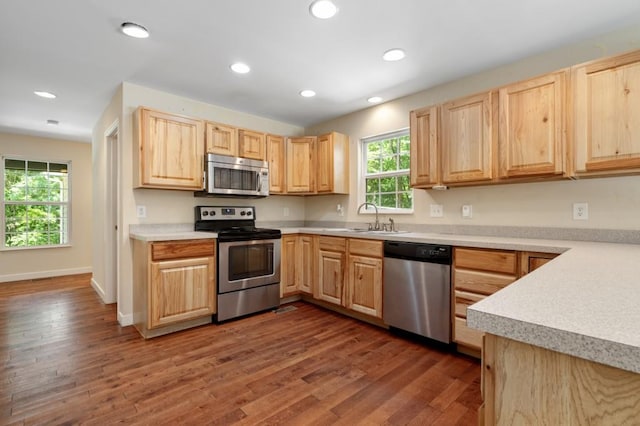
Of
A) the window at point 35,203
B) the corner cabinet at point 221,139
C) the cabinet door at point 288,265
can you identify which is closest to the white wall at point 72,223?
the window at point 35,203

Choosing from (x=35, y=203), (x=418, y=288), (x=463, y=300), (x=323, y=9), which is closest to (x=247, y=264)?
(x=418, y=288)

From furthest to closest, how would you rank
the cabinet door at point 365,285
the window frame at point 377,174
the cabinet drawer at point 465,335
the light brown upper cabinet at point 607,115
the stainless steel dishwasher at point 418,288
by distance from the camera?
the window frame at point 377,174
the cabinet door at point 365,285
the stainless steel dishwasher at point 418,288
the cabinet drawer at point 465,335
the light brown upper cabinet at point 607,115

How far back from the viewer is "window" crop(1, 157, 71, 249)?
190 inches

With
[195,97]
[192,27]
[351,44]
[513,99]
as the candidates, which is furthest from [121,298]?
[513,99]

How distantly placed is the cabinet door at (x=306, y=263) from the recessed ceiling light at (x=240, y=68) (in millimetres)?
1870

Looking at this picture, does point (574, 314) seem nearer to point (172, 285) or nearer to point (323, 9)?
point (323, 9)

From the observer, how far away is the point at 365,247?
3.03 meters

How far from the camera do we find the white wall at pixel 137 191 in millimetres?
3086

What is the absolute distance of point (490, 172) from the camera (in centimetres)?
246

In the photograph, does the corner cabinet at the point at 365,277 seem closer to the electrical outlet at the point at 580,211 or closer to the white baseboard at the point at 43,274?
the electrical outlet at the point at 580,211

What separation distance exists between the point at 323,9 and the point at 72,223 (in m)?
5.69

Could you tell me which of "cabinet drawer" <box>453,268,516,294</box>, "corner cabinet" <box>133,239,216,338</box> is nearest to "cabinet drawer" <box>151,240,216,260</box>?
"corner cabinet" <box>133,239,216,338</box>

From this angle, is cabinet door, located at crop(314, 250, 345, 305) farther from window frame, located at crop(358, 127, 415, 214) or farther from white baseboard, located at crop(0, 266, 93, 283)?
white baseboard, located at crop(0, 266, 93, 283)

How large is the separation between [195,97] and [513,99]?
10.2 ft
